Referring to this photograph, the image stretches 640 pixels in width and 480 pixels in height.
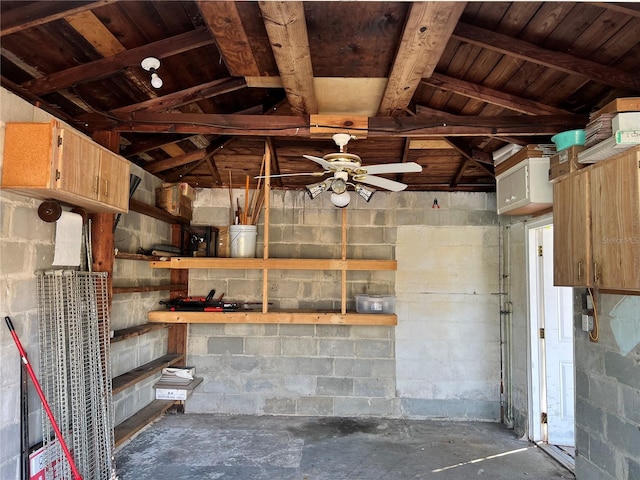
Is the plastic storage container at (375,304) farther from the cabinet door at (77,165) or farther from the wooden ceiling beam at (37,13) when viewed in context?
the wooden ceiling beam at (37,13)

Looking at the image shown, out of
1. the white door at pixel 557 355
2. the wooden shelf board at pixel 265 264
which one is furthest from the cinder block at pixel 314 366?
the white door at pixel 557 355

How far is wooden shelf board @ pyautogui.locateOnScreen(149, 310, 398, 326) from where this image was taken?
423 centimetres

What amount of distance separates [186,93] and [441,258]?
329cm

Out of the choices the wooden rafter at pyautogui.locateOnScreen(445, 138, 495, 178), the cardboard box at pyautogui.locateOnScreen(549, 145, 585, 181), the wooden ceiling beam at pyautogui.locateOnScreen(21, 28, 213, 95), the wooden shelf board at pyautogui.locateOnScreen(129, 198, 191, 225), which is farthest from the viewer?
the wooden rafter at pyautogui.locateOnScreen(445, 138, 495, 178)

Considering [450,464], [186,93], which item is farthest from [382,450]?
[186,93]

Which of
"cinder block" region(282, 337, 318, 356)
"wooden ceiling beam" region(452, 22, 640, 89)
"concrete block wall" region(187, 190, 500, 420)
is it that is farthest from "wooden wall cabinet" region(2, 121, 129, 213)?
"cinder block" region(282, 337, 318, 356)

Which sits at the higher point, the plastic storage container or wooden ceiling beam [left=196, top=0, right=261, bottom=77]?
wooden ceiling beam [left=196, top=0, right=261, bottom=77]

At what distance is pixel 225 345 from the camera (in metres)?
4.91

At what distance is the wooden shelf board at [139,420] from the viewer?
344cm

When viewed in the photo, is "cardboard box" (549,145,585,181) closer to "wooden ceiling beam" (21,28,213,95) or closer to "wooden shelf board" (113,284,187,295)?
"wooden ceiling beam" (21,28,213,95)

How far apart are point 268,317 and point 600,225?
2.92 meters

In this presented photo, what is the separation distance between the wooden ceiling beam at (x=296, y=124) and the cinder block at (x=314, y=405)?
3.07m

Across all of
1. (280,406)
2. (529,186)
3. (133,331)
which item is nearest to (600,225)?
(529,186)

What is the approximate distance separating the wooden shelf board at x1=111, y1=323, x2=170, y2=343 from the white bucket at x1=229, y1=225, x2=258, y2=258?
3.48 feet
